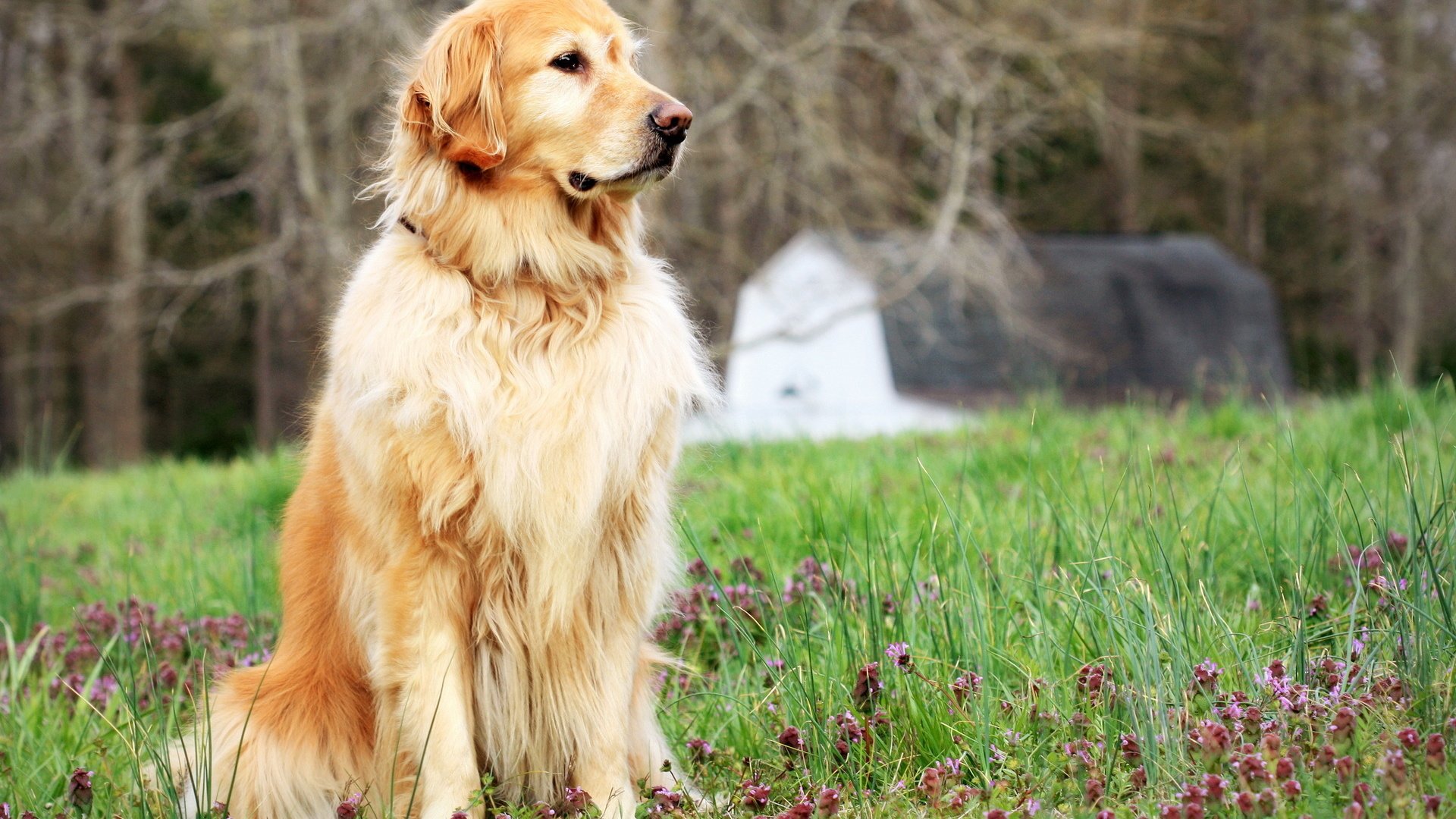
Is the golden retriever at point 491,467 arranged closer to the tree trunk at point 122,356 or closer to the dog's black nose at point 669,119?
the dog's black nose at point 669,119

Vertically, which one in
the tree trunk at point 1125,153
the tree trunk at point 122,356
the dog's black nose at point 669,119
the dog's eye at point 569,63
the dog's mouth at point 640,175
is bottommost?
the tree trunk at point 122,356

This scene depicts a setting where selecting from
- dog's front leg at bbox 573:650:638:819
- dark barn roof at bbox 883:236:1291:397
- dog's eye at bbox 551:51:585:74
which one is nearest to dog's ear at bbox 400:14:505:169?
dog's eye at bbox 551:51:585:74

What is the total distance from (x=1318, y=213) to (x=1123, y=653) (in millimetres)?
28126

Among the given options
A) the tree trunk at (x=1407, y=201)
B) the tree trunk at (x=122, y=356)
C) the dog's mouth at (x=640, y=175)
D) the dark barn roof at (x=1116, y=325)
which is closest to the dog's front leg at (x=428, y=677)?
the dog's mouth at (x=640, y=175)

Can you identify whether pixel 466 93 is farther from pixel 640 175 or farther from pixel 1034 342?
pixel 1034 342

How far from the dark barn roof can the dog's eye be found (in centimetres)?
1288

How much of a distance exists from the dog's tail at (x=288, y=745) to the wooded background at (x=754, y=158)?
3.62 ft

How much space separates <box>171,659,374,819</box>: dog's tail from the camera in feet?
8.39

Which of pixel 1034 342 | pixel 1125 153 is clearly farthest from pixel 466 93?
pixel 1125 153

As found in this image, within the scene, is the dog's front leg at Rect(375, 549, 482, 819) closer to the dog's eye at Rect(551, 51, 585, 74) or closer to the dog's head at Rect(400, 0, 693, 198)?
the dog's head at Rect(400, 0, 693, 198)

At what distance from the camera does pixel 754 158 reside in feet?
34.9

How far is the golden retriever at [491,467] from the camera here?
243 cm

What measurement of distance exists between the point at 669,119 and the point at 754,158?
8.09 meters

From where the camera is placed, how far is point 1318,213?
2695cm
